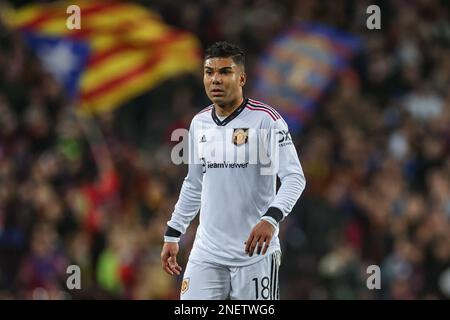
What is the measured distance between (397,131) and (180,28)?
419 centimetres

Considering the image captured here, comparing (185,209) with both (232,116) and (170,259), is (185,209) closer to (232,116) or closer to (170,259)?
(170,259)

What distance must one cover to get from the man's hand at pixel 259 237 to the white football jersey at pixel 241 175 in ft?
1.32

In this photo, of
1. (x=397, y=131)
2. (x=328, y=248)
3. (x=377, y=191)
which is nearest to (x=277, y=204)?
(x=328, y=248)

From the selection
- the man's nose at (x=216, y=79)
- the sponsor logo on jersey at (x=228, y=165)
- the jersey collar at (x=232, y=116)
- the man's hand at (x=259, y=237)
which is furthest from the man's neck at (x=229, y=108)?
the man's hand at (x=259, y=237)


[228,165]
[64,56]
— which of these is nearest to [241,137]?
[228,165]

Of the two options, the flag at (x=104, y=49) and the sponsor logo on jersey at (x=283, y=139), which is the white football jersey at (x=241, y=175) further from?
the flag at (x=104, y=49)

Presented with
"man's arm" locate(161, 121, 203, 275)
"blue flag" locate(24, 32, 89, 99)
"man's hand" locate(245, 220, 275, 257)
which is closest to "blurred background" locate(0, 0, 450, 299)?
"blue flag" locate(24, 32, 89, 99)

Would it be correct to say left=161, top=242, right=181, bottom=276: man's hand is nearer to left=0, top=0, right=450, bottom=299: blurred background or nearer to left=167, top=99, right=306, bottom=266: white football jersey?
left=167, top=99, right=306, bottom=266: white football jersey

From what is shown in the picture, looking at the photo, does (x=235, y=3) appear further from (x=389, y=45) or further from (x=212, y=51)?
(x=212, y=51)

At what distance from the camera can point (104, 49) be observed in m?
17.7

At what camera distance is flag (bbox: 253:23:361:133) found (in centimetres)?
1798

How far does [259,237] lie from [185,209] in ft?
3.44

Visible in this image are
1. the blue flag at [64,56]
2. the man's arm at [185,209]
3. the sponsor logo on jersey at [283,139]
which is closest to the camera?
the sponsor logo on jersey at [283,139]

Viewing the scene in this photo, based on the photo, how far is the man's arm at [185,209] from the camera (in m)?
8.25
